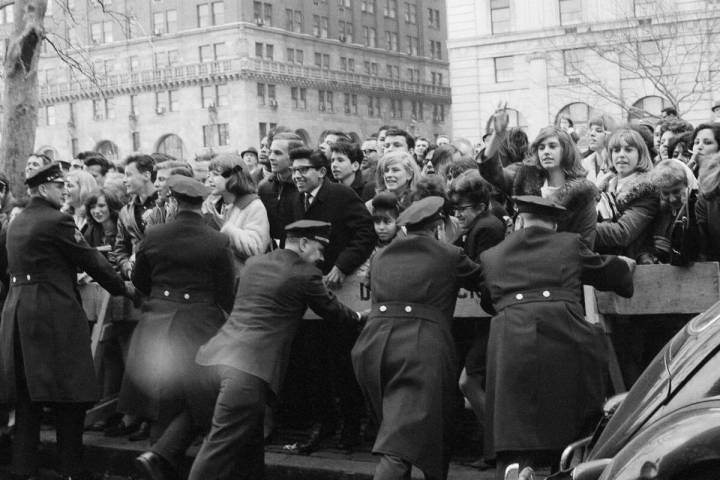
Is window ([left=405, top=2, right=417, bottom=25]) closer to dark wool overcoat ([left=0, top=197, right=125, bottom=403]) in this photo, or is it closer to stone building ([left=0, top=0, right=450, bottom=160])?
stone building ([left=0, top=0, right=450, bottom=160])

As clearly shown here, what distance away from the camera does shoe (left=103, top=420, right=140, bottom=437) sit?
1039 centimetres

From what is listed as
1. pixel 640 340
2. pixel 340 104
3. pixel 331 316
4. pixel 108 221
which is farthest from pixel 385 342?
pixel 340 104

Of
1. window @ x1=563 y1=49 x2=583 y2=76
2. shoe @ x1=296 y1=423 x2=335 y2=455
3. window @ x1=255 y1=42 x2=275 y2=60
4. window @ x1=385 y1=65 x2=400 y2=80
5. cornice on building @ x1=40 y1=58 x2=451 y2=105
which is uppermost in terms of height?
window @ x1=255 y1=42 x2=275 y2=60

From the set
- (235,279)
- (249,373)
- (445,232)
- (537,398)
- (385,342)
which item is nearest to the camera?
(537,398)

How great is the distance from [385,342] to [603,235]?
68.8 inches

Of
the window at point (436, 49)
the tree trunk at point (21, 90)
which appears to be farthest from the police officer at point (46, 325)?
the window at point (436, 49)

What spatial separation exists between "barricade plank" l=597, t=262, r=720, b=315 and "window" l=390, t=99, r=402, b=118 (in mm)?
102720

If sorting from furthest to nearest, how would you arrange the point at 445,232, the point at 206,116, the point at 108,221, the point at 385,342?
the point at 206,116 < the point at 108,221 < the point at 445,232 < the point at 385,342

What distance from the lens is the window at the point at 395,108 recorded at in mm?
110000

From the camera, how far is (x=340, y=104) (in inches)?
4058

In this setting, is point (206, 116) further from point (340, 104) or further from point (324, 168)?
point (324, 168)

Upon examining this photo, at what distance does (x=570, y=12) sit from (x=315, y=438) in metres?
49.2

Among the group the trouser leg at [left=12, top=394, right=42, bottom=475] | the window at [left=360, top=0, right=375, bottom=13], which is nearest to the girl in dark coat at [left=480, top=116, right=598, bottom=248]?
the trouser leg at [left=12, top=394, right=42, bottom=475]

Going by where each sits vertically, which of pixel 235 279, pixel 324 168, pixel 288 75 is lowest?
pixel 235 279
